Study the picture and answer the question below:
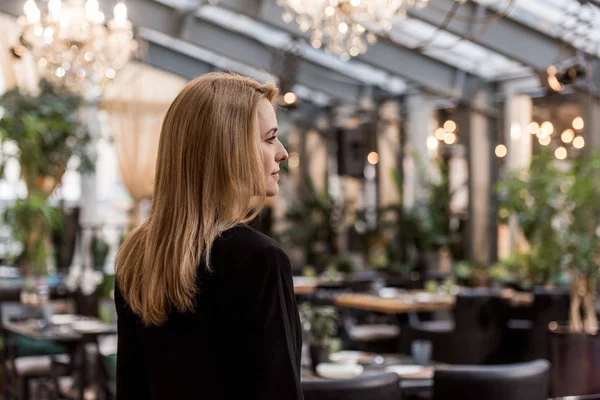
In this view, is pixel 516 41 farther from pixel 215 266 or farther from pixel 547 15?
pixel 215 266

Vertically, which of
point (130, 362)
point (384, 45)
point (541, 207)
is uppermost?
point (384, 45)

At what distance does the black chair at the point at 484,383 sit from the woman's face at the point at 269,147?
6.45ft

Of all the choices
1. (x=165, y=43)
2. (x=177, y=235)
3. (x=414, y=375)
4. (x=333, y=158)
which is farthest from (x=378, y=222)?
(x=177, y=235)

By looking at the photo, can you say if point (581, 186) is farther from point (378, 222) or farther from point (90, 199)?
point (90, 199)

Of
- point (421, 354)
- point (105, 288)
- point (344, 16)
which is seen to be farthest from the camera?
point (105, 288)

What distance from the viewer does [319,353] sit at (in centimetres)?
461

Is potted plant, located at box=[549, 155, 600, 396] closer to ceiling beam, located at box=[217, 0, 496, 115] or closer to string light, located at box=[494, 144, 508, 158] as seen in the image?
string light, located at box=[494, 144, 508, 158]

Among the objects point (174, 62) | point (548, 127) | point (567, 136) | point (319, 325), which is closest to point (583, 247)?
point (319, 325)

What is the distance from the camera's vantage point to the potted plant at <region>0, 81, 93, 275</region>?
34.8 feet

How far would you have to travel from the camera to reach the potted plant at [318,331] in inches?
181

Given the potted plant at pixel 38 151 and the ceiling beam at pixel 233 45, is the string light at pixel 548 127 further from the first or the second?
the potted plant at pixel 38 151

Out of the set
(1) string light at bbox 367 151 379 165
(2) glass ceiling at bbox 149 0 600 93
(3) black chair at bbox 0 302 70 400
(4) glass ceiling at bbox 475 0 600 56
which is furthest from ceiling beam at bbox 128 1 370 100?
(3) black chair at bbox 0 302 70 400

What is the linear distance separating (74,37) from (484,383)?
4.89 metres

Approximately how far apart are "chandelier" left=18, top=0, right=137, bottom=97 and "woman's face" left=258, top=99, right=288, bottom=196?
227 inches
